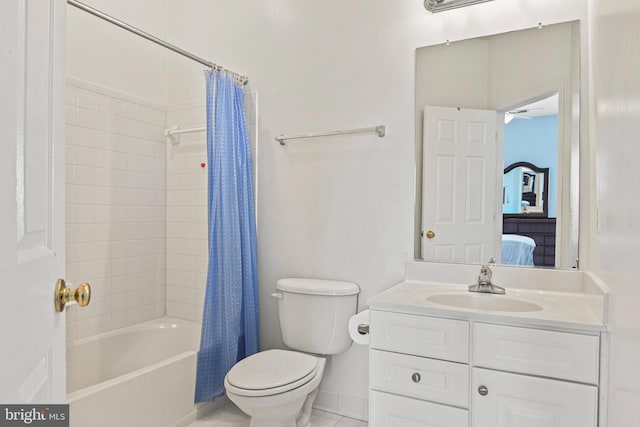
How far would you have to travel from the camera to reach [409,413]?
1.54 meters

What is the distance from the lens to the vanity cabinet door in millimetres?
1282

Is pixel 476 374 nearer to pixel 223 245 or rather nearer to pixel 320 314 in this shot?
pixel 320 314

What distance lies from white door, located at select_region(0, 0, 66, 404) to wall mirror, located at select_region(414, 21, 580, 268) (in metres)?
1.64

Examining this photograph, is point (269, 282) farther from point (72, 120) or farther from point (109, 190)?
point (72, 120)

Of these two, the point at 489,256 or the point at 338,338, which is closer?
the point at 489,256

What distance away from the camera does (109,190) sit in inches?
94.3

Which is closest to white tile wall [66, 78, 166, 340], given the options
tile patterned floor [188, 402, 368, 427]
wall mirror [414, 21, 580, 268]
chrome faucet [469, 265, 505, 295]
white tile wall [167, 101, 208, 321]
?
white tile wall [167, 101, 208, 321]

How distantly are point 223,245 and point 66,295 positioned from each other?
141 centimetres

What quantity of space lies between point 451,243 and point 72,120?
6.98 ft

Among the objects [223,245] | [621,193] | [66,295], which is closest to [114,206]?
[223,245]

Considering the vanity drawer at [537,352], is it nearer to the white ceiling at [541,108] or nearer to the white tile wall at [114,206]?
the white ceiling at [541,108]

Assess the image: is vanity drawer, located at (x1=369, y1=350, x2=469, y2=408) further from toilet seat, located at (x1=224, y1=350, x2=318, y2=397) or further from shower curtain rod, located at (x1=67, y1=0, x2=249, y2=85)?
shower curtain rod, located at (x1=67, y1=0, x2=249, y2=85)

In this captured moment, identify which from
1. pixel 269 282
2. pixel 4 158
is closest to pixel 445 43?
pixel 269 282

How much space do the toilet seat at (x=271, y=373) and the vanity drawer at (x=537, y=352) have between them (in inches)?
31.4
